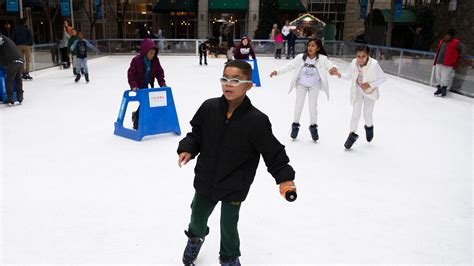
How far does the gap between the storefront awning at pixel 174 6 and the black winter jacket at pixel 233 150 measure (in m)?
24.1

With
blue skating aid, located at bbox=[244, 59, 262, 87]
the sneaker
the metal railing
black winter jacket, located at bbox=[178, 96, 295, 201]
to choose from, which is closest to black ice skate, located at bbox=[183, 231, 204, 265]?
the sneaker

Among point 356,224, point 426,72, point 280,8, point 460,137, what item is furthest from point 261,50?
point 356,224

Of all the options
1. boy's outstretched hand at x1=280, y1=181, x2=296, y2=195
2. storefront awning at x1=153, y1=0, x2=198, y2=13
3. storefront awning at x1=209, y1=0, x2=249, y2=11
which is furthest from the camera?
storefront awning at x1=209, y1=0, x2=249, y2=11

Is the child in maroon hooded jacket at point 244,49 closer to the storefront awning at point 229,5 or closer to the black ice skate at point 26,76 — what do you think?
the black ice skate at point 26,76

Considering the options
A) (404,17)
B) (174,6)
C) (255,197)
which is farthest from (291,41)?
(255,197)

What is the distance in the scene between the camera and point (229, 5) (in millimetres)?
25172

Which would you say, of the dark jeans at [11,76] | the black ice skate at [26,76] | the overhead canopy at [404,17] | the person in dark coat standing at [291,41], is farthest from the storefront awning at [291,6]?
the dark jeans at [11,76]

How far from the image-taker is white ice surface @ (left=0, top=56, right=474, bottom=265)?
2.71 m

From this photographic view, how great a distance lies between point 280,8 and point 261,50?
20.1ft

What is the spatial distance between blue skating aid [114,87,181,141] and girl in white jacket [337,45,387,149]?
2.29 meters

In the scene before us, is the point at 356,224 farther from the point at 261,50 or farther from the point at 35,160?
the point at 261,50

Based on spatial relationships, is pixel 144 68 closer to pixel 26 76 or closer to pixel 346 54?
pixel 26 76

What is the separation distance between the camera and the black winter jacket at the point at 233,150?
6.88 ft

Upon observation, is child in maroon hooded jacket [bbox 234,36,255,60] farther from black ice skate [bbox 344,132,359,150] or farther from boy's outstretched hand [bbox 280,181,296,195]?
boy's outstretched hand [bbox 280,181,296,195]
